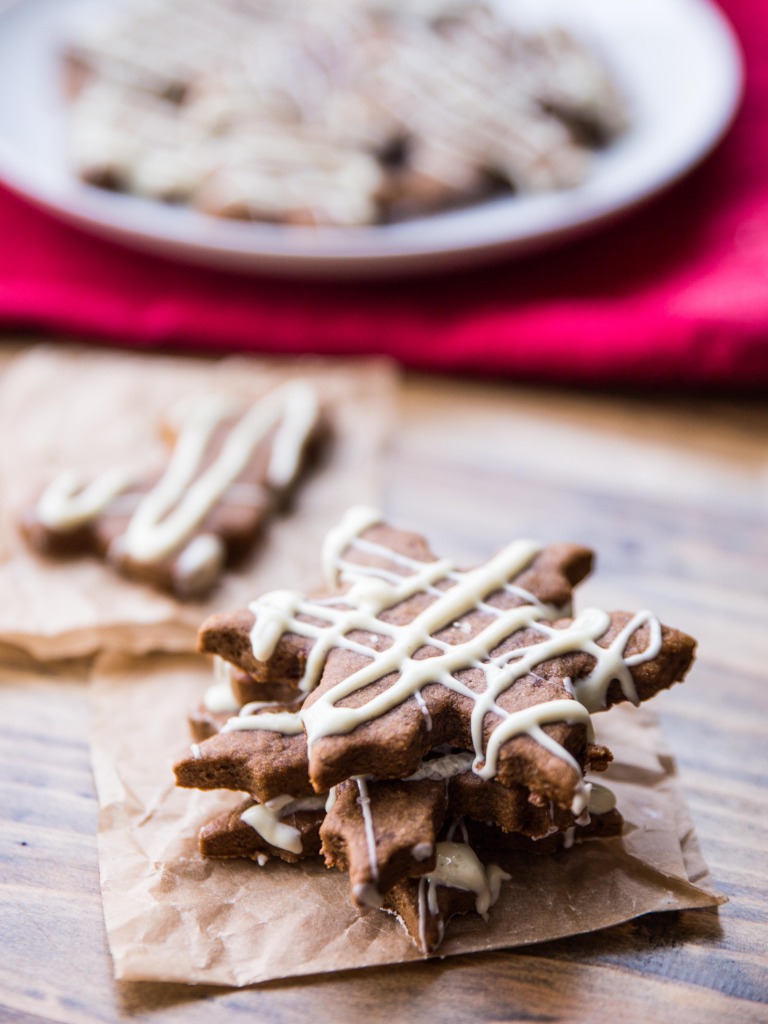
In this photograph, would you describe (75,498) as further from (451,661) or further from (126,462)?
(451,661)

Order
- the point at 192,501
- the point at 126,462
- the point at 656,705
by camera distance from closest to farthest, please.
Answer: the point at 656,705
the point at 192,501
the point at 126,462

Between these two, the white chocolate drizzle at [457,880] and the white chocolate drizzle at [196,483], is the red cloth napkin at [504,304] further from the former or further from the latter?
the white chocolate drizzle at [457,880]

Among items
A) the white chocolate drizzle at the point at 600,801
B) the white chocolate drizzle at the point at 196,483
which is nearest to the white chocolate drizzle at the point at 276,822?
the white chocolate drizzle at the point at 600,801

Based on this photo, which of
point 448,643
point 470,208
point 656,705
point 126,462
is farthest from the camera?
point 470,208

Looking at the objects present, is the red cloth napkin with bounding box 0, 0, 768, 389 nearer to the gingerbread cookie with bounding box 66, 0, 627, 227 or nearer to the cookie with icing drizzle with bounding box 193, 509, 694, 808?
the gingerbread cookie with bounding box 66, 0, 627, 227

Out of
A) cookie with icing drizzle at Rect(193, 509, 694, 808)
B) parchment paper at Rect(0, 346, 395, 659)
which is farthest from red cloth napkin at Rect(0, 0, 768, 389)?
cookie with icing drizzle at Rect(193, 509, 694, 808)

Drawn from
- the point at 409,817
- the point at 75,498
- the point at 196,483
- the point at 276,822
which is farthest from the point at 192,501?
the point at 409,817
